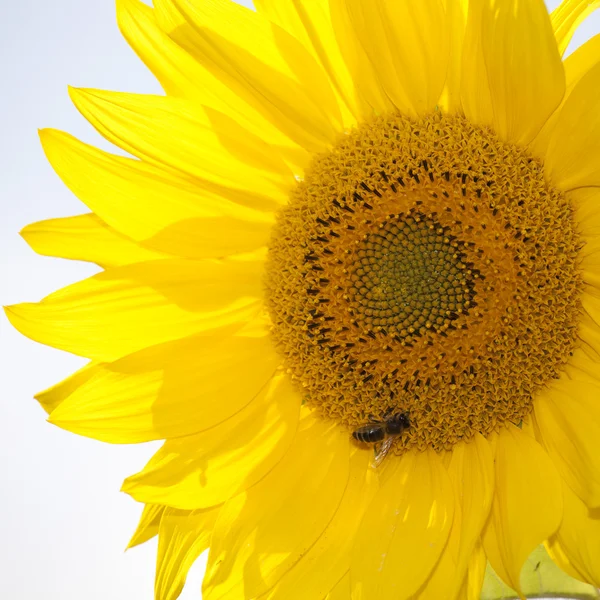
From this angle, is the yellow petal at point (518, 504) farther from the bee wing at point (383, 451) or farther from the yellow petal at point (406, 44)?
the yellow petal at point (406, 44)

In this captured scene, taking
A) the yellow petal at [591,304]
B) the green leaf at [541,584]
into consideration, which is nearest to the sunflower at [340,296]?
the yellow petal at [591,304]

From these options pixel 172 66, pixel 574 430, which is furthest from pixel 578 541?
pixel 172 66

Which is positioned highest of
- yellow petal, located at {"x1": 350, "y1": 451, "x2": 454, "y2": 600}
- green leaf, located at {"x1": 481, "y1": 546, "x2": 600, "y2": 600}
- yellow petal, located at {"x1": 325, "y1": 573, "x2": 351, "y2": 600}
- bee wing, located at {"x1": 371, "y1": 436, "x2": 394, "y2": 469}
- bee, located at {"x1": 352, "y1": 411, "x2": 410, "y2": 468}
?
bee, located at {"x1": 352, "y1": 411, "x2": 410, "y2": 468}

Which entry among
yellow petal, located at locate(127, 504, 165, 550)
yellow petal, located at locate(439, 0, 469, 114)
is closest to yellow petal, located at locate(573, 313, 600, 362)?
yellow petal, located at locate(439, 0, 469, 114)

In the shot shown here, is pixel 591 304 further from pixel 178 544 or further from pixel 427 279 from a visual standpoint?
pixel 178 544

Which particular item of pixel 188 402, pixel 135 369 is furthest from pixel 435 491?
pixel 135 369

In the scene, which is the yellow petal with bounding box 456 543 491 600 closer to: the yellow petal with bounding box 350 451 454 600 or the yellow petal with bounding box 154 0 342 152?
the yellow petal with bounding box 350 451 454 600
